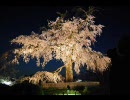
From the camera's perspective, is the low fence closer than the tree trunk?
Yes

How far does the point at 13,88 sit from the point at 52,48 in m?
4.08

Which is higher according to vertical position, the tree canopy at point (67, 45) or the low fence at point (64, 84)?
the tree canopy at point (67, 45)

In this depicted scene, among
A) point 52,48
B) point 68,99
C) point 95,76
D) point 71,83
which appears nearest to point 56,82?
point 71,83

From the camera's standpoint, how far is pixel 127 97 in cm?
840

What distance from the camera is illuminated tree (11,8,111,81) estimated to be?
1307 cm

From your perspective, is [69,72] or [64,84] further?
[69,72]

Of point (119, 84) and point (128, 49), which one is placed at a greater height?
point (128, 49)

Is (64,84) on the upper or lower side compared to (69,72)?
lower

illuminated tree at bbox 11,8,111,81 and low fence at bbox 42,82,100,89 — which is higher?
illuminated tree at bbox 11,8,111,81

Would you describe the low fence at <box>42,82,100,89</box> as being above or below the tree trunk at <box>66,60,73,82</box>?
below

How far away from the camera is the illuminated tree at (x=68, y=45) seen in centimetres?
1307

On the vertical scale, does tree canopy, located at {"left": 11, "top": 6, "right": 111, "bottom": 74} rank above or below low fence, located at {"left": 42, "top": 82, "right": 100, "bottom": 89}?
above

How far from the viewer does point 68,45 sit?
13.1 metres

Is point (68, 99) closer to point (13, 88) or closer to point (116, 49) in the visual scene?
point (13, 88)
